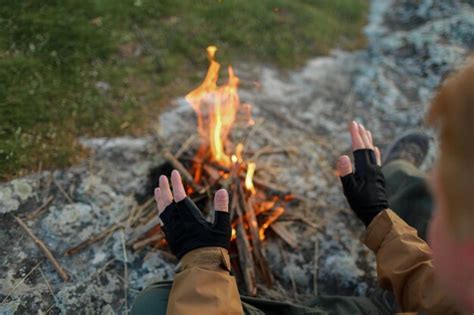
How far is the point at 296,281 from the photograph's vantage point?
3324 millimetres

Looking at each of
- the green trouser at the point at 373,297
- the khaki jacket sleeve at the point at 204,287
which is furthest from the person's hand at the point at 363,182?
the khaki jacket sleeve at the point at 204,287

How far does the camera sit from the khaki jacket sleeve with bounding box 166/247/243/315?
7.25ft

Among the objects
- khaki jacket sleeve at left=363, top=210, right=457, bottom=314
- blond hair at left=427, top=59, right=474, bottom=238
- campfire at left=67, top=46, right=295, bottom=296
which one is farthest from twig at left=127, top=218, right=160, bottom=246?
→ blond hair at left=427, top=59, right=474, bottom=238

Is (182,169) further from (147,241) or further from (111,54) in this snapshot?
(111,54)

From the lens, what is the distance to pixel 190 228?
249cm

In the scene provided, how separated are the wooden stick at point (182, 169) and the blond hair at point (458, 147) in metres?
2.28

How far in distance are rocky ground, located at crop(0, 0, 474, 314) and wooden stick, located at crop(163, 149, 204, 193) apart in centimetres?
15

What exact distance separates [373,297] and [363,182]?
2.68 ft

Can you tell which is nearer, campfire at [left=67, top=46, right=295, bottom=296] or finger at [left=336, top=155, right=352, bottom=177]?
finger at [left=336, top=155, right=352, bottom=177]

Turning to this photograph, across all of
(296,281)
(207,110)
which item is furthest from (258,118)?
(296,281)

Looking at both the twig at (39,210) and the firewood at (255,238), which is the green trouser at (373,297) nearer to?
the firewood at (255,238)

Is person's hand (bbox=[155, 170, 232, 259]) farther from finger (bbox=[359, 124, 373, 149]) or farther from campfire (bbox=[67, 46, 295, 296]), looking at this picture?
finger (bbox=[359, 124, 373, 149])

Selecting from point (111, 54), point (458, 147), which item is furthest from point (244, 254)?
point (111, 54)

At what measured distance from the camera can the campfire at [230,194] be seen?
3.25 metres
